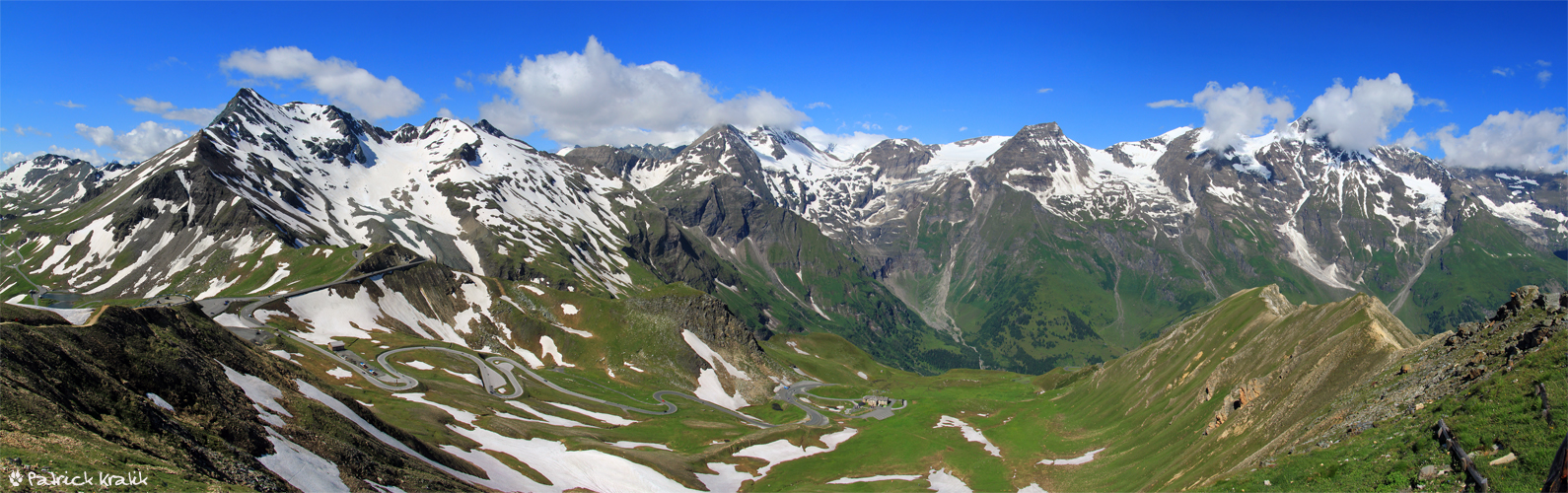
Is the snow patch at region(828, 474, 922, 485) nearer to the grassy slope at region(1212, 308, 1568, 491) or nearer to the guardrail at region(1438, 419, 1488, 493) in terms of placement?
the grassy slope at region(1212, 308, 1568, 491)

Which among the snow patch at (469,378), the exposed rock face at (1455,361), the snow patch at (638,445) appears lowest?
the snow patch at (638,445)

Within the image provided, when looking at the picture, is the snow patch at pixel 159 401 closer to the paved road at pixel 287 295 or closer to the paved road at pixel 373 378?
the paved road at pixel 373 378

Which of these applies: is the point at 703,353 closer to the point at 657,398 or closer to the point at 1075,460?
the point at 657,398

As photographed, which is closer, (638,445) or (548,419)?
(638,445)

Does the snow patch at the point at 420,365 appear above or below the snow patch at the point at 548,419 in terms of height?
above

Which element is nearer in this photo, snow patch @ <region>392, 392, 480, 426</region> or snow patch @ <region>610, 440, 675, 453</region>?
snow patch @ <region>392, 392, 480, 426</region>

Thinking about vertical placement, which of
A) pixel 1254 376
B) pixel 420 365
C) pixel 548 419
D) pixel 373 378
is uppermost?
pixel 420 365

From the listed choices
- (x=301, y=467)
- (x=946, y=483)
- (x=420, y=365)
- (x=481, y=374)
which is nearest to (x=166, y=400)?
(x=301, y=467)

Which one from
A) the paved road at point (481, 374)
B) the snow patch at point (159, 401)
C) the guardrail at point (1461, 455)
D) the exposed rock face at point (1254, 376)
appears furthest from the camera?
the paved road at point (481, 374)

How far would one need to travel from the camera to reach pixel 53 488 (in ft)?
82.8

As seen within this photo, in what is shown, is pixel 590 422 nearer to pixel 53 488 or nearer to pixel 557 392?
pixel 557 392

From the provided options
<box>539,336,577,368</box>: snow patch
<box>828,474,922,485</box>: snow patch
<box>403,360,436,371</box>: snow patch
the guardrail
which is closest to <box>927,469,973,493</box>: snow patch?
<box>828,474,922,485</box>: snow patch

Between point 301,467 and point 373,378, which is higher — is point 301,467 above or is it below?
below

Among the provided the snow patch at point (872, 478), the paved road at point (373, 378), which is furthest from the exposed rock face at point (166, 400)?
the paved road at point (373, 378)
